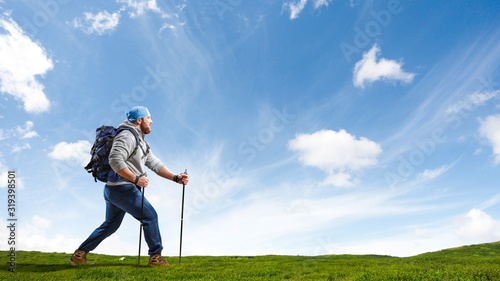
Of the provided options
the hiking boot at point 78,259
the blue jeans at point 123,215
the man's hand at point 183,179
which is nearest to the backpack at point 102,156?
the blue jeans at point 123,215

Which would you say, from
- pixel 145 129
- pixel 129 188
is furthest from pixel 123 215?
pixel 145 129

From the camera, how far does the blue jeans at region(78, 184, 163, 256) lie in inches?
357

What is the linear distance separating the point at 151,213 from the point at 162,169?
160 cm

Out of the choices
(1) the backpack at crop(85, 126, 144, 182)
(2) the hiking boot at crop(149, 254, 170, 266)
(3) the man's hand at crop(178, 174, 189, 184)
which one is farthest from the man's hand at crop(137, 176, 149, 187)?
(2) the hiking boot at crop(149, 254, 170, 266)

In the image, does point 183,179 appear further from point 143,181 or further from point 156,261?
point 156,261

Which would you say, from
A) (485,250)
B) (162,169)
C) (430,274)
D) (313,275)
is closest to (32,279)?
(162,169)

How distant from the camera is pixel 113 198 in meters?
9.17

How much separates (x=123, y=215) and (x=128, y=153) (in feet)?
6.92

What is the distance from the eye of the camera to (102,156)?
8914mm

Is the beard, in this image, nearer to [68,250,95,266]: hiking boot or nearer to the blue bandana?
the blue bandana

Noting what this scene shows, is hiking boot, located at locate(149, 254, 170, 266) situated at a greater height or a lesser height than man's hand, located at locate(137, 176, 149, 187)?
lesser

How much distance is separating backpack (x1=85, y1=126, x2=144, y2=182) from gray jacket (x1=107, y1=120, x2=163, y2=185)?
0.45ft

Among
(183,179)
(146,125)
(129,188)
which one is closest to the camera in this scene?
(129,188)

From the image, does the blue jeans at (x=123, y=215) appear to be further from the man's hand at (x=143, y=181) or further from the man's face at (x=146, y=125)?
the man's face at (x=146, y=125)
